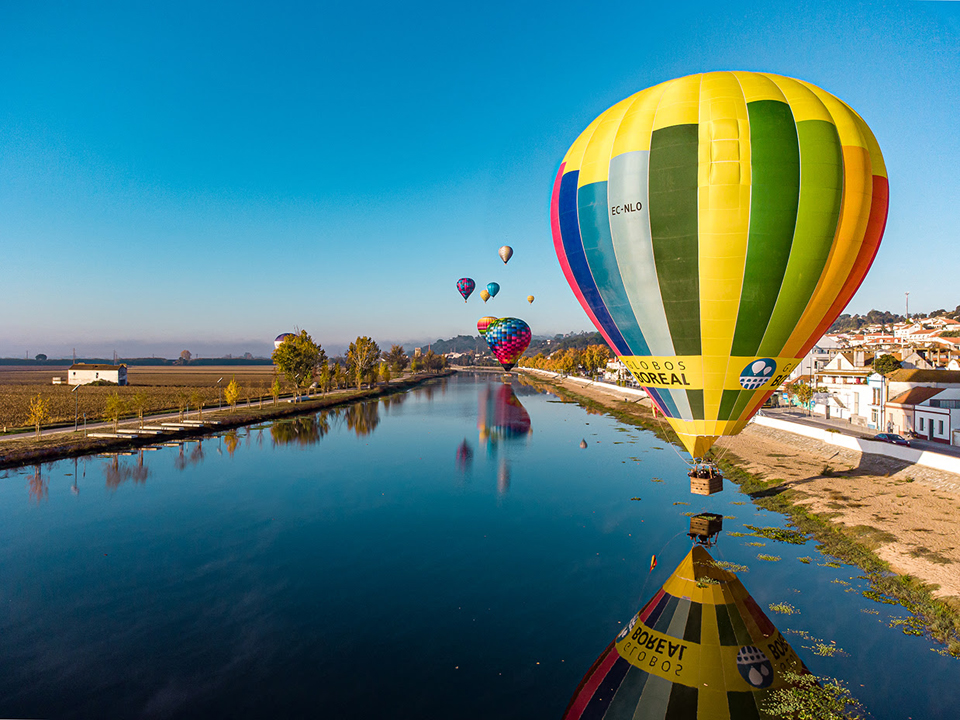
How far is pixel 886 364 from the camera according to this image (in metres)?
41.4

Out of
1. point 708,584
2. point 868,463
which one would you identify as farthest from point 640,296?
point 868,463

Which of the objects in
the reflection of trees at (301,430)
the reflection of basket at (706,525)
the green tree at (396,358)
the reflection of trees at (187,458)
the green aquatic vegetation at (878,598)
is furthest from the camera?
the green tree at (396,358)

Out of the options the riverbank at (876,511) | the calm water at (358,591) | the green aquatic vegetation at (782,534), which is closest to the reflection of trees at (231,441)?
the calm water at (358,591)

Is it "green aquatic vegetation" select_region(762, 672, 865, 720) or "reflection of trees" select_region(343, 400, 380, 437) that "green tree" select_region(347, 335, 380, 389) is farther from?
"green aquatic vegetation" select_region(762, 672, 865, 720)

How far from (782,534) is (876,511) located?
4.11 meters

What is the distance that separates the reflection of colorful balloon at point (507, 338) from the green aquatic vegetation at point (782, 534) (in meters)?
53.3

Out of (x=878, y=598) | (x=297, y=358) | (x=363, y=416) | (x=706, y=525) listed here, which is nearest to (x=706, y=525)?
(x=706, y=525)

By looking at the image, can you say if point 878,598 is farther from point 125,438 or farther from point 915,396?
point 125,438

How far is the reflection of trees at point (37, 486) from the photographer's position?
21.4m

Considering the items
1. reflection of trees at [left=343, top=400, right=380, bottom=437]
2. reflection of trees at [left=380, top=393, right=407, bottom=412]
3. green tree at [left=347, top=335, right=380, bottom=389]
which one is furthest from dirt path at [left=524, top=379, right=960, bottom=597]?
green tree at [left=347, top=335, right=380, bottom=389]

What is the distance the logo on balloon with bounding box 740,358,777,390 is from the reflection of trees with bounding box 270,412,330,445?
31216mm

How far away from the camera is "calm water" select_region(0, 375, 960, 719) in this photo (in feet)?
31.2

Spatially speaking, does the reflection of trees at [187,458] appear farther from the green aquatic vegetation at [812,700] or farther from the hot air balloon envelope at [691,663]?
the green aquatic vegetation at [812,700]

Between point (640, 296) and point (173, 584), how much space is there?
15.7m
